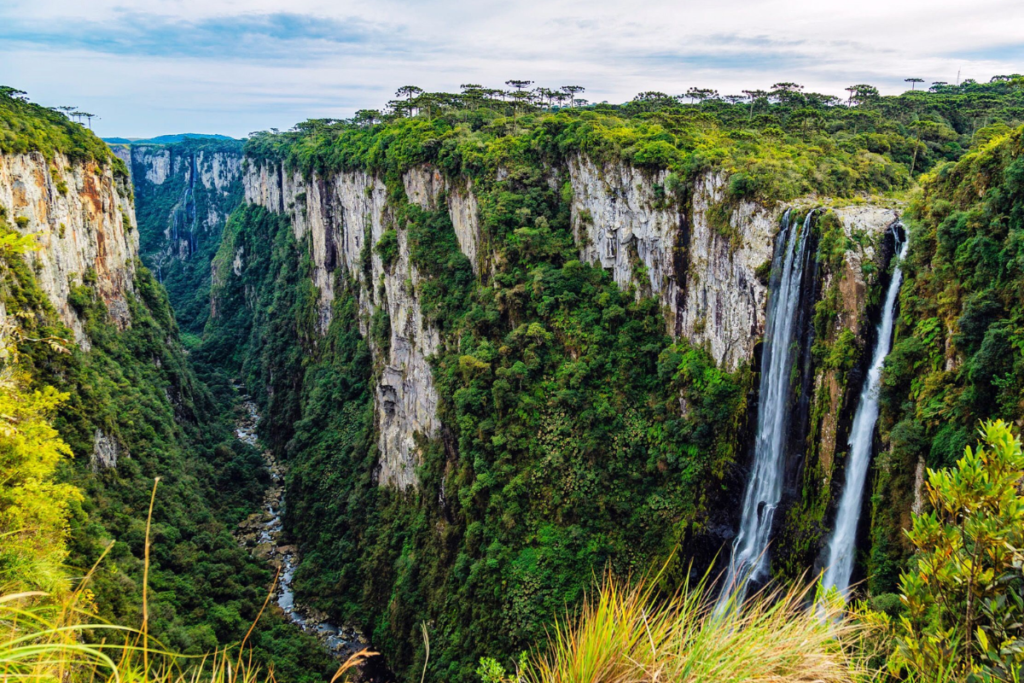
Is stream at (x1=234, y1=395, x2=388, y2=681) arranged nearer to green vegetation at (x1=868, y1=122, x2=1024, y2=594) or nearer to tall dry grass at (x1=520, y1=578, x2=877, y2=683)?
green vegetation at (x1=868, y1=122, x2=1024, y2=594)

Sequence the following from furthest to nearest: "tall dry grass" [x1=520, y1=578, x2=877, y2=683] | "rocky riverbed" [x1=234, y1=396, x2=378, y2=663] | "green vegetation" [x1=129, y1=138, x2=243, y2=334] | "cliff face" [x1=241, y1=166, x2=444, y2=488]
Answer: "green vegetation" [x1=129, y1=138, x2=243, y2=334], "cliff face" [x1=241, y1=166, x2=444, y2=488], "rocky riverbed" [x1=234, y1=396, x2=378, y2=663], "tall dry grass" [x1=520, y1=578, x2=877, y2=683]

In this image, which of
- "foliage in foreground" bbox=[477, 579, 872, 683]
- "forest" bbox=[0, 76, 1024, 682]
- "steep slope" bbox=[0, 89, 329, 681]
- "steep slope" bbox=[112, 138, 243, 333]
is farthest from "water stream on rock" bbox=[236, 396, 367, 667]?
"steep slope" bbox=[112, 138, 243, 333]

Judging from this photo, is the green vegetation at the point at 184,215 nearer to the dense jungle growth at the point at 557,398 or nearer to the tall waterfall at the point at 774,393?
the dense jungle growth at the point at 557,398

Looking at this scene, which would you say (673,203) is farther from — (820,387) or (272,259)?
(272,259)

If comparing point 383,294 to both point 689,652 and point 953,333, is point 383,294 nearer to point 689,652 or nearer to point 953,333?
point 953,333

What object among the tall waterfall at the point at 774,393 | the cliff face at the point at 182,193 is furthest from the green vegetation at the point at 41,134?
the cliff face at the point at 182,193

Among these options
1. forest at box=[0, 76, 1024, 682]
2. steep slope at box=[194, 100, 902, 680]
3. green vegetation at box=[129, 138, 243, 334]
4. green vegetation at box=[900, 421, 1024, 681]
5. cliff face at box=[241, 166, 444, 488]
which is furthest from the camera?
green vegetation at box=[129, 138, 243, 334]

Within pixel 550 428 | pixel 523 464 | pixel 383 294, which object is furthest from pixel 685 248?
pixel 383 294
